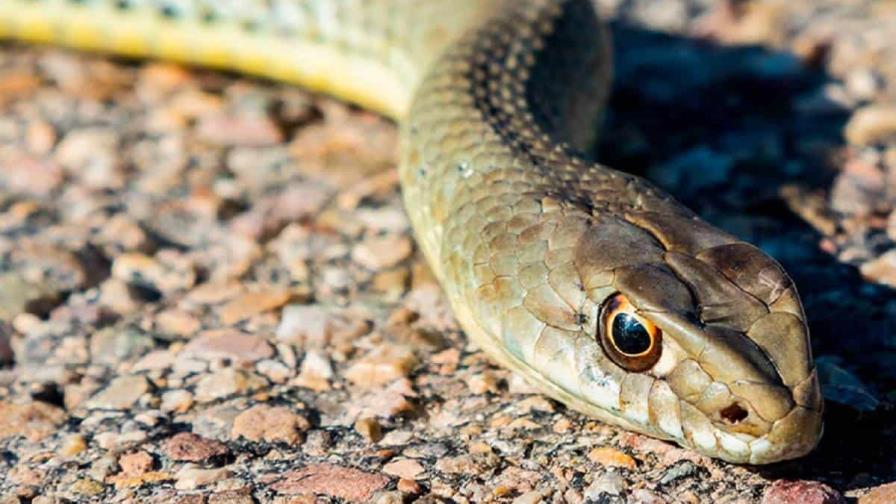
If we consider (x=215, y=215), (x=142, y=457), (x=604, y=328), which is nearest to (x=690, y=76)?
(x=215, y=215)

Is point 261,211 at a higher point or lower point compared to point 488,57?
lower

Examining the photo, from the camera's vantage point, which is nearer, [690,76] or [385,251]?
[385,251]

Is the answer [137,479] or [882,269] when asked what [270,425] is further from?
[882,269]

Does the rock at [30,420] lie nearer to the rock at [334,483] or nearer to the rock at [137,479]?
the rock at [137,479]

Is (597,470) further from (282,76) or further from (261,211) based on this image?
(282,76)

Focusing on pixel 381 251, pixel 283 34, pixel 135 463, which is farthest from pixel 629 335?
pixel 283 34

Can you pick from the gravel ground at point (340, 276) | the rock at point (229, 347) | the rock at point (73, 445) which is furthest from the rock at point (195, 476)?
the rock at point (229, 347)

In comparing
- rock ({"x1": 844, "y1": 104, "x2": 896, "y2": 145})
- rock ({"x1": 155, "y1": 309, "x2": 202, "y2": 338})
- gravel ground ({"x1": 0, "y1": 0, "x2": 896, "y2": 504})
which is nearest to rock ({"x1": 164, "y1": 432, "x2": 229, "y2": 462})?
gravel ground ({"x1": 0, "y1": 0, "x2": 896, "y2": 504})
